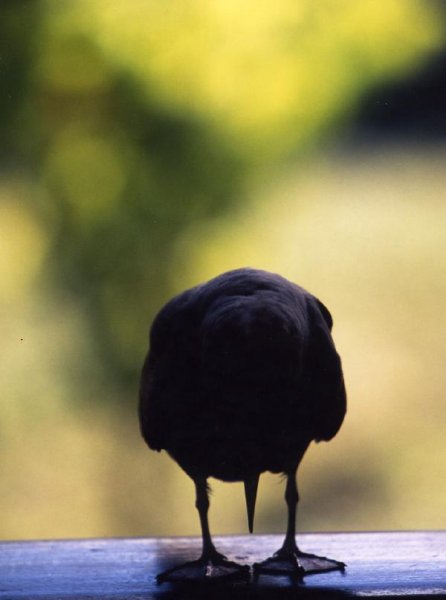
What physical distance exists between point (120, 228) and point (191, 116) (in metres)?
0.32

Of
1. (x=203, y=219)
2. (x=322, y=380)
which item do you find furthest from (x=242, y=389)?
(x=203, y=219)

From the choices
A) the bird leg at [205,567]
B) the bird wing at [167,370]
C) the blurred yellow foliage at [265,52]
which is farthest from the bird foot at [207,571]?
the blurred yellow foliage at [265,52]

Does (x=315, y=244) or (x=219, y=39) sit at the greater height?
(x=219, y=39)

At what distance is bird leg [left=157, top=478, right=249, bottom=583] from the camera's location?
146 centimetres

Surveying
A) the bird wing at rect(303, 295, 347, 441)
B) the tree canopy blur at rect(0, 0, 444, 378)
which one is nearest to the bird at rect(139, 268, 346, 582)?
the bird wing at rect(303, 295, 347, 441)

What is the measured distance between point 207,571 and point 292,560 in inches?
5.2

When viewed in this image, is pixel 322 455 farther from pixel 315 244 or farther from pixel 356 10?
pixel 356 10

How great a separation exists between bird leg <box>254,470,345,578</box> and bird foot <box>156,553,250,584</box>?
1.3 inches

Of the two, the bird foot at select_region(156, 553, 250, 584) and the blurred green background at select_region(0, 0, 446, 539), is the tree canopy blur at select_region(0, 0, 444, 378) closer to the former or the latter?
the blurred green background at select_region(0, 0, 446, 539)

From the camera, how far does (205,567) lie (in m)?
1.50

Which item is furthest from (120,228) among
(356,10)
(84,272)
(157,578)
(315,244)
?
(157,578)

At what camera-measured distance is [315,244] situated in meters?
2.50

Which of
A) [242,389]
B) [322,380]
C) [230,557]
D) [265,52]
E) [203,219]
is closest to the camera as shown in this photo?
[242,389]

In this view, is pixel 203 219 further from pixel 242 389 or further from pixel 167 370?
pixel 242 389
